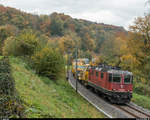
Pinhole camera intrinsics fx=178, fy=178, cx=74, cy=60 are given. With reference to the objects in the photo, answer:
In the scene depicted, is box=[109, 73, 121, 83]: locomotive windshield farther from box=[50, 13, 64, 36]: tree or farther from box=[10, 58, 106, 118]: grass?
box=[50, 13, 64, 36]: tree

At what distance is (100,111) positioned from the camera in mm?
16750

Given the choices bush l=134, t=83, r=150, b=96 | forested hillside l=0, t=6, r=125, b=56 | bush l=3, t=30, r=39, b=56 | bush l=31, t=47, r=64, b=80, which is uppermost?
forested hillside l=0, t=6, r=125, b=56

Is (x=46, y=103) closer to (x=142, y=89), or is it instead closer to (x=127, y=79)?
(x=127, y=79)

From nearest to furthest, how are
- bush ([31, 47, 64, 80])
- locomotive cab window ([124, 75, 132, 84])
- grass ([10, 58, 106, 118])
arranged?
grass ([10, 58, 106, 118]) → locomotive cab window ([124, 75, 132, 84]) → bush ([31, 47, 64, 80])

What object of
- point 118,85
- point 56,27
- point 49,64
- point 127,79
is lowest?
point 118,85

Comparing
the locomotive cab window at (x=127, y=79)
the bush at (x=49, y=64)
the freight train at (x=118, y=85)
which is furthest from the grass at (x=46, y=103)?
the locomotive cab window at (x=127, y=79)

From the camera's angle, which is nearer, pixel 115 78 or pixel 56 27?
pixel 115 78

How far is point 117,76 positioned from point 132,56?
1607cm

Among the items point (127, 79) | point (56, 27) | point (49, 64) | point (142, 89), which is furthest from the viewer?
point (56, 27)

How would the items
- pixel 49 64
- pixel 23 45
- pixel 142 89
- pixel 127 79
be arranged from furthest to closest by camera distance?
pixel 23 45 < pixel 142 89 < pixel 49 64 < pixel 127 79

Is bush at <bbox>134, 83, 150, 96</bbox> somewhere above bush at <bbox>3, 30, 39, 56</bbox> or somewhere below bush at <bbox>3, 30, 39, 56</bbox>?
below

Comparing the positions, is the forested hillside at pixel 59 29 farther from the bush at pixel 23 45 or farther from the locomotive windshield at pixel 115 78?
the locomotive windshield at pixel 115 78

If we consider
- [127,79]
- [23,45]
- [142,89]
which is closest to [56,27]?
[23,45]

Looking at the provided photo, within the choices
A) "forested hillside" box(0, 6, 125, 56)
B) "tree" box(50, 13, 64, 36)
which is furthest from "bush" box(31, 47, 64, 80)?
"tree" box(50, 13, 64, 36)
